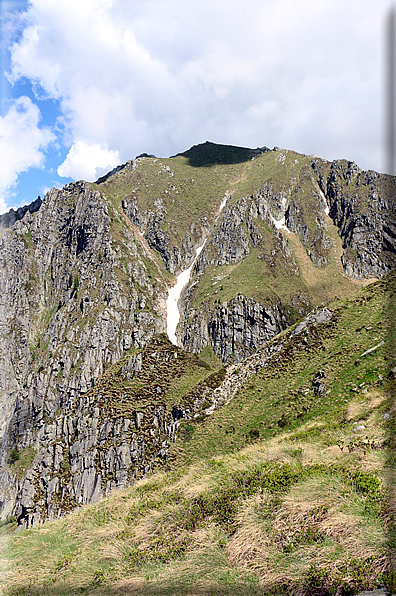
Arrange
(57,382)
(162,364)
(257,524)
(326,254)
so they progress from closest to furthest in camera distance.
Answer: (257,524) < (162,364) < (57,382) < (326,254)

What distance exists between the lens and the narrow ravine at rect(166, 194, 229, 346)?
391ft

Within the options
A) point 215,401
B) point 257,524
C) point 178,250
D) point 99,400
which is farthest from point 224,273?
point 257,524

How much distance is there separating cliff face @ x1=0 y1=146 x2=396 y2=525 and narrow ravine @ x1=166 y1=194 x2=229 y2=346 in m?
3.66

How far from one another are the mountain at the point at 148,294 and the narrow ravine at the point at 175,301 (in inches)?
93.2

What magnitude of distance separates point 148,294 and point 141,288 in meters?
4.03

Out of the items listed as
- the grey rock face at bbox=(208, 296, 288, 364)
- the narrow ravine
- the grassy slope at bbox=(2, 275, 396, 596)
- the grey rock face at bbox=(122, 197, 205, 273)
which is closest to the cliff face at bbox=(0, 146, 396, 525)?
the grey rock face at bbox=(208, 296, 288, 364)

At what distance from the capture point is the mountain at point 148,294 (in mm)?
50656

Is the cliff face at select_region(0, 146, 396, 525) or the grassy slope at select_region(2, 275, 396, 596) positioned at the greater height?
the cliff face at select_region(0, 146, 396, 525)

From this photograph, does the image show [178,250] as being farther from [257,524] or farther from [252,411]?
[257,524]

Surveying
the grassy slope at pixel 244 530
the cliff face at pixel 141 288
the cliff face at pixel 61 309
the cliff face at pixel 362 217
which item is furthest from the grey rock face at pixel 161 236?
the grassy slope at pixel 244 530

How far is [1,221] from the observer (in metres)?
165

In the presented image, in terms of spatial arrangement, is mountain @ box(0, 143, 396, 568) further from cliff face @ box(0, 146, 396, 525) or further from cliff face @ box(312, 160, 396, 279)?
cliff face @ box(312, 160, 396, 279)

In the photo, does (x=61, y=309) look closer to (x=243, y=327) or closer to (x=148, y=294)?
(x=148, y=294)

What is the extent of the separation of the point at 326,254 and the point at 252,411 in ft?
425
